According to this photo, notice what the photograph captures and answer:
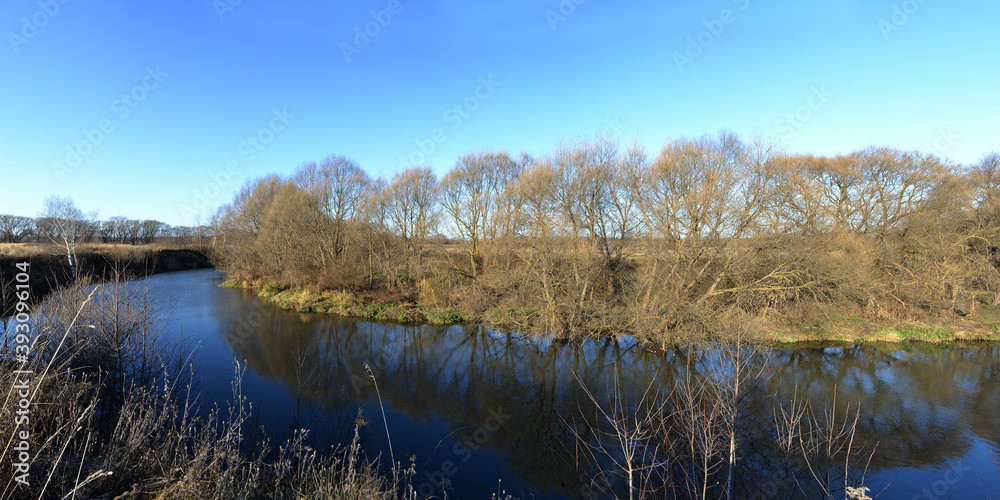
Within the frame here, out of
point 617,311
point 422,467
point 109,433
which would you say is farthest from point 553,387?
point 109,433

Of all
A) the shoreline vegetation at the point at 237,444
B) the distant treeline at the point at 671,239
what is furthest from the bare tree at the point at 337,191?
the shoreline vegetation at the point at 237,444

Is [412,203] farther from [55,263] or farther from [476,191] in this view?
[55,263]

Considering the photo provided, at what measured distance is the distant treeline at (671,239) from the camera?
1450cm

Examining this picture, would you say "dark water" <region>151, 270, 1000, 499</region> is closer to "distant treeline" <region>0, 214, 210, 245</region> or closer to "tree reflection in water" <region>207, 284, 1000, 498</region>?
"tree reflection in water" <region>207, 284, 1000, 498</region>

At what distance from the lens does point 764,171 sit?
15.3 metres

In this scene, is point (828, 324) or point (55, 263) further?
point (55, 263)

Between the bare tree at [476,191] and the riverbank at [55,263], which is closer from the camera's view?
the riverbank at [55,263]

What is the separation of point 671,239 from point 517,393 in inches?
353

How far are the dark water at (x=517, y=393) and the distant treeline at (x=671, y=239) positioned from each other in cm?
250

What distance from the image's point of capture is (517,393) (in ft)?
34.6

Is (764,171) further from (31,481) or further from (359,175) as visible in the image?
(359,175)
